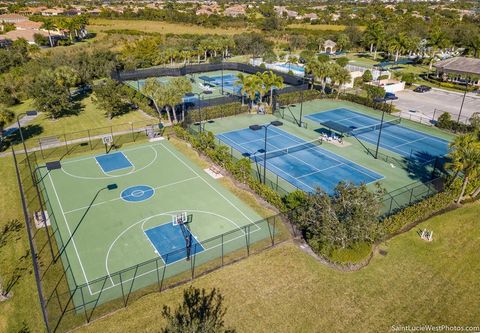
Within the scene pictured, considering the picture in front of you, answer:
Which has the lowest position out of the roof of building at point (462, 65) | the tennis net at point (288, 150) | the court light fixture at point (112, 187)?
the tennis net at point (288, 150)

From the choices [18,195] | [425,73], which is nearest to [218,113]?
[18,195]

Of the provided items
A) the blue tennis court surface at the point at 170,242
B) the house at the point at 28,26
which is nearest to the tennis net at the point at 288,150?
the blue tennis court surface at the point at 170,242

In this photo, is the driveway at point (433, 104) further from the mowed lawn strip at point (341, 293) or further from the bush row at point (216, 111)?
the mowed lawn strip at point (341, 293)

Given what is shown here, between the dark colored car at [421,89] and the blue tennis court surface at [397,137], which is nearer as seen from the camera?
the blue tennis court surface at [397,137]

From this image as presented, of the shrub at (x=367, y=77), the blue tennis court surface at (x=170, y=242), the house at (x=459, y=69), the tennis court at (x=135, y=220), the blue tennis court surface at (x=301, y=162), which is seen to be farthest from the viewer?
the shrub at (x=367, y=77)

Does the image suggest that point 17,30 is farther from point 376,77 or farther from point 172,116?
point 376,77

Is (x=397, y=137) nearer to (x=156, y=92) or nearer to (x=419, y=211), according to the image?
(x=419, y=211)
